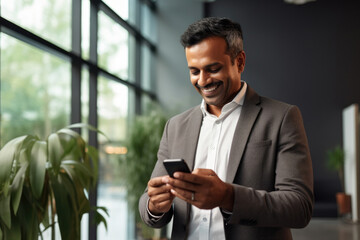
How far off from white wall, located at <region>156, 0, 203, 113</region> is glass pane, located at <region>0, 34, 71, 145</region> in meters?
4.53

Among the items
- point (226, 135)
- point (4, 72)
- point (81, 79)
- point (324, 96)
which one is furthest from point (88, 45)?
point (324, 96)

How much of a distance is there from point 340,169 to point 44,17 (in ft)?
22.9

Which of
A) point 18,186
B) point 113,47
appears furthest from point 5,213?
point 113,47

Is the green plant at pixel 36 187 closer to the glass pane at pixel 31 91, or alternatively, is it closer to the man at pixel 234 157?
the man at pixel 234 157

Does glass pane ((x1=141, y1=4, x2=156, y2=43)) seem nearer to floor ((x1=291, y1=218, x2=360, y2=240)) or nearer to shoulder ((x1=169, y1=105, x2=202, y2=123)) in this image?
floor ((x1=291, y1=218, x2=360, y2=240))

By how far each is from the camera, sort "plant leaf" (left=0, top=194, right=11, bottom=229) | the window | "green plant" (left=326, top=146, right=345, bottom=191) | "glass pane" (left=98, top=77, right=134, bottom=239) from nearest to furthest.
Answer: "plant leaf" (left=0, top=194, right=11, bottom=229) < the window < "glass pane" (left=98, top=77, right=134, bottom=239) < "green plant" (left=326, top=146, right=345, bottom=191)

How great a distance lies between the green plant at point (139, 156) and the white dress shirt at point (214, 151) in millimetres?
4315

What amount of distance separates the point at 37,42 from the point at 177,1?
572 centimetres

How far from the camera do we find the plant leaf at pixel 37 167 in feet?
6.91

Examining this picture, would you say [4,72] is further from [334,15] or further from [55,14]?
[334,15]

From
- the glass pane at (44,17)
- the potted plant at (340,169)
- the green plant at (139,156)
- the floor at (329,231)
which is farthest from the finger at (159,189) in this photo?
the potted plant at (340,169)

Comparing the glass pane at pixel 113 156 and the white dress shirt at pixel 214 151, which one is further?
the glass pane at pixel 113 156

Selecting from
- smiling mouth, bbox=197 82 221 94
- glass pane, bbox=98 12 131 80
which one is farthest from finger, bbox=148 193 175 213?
glass pane, bbox=98 12 131 80

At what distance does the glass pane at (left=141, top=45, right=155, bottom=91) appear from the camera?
8180 millimetres
